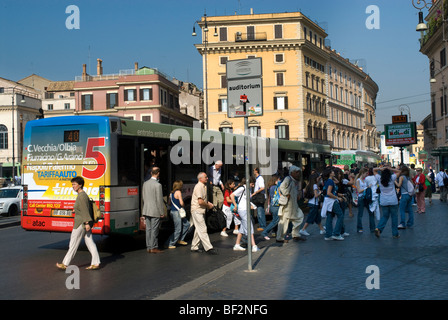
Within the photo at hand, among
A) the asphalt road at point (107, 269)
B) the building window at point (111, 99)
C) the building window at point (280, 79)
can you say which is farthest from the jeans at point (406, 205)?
the building window at point (111, 99)

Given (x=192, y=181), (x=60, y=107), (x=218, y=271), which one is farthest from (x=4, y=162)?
(x=218, y=271)

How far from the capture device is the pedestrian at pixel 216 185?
1430cm

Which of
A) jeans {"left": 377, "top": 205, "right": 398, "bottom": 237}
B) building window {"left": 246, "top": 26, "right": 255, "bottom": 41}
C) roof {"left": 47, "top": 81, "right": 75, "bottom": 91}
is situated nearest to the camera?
jeans {"left": 377, "top": 205, "right": 398, "bottom": 237}

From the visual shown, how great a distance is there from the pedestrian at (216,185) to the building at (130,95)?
48.4 m

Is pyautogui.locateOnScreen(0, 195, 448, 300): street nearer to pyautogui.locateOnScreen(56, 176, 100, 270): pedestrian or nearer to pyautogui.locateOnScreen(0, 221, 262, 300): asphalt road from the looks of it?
pyautogui.locateOnScreen(0, 221, 262, 300): asphalt road

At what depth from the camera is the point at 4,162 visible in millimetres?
70250

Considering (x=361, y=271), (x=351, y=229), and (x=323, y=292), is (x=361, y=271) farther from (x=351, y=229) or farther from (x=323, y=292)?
(x=351, y=229)

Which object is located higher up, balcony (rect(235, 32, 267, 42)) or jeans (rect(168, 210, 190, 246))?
balcony (rect(235, 32, 267, 42))

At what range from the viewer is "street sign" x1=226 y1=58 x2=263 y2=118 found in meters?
8.22

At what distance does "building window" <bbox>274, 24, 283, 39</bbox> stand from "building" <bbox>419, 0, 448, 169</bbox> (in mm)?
20958

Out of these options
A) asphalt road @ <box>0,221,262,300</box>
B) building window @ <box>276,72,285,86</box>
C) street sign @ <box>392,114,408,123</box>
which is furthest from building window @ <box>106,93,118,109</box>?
asphalt road @ <box>0,221,262,300</box>

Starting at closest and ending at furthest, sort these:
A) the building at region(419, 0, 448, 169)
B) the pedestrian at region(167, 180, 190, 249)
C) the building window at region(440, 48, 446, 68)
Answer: the pedestrian at region(167, 180, 190, 249) < the building at region(419, 0, 448, 169) < the building window at region(440, 48, 446, 68)

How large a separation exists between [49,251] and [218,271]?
486 cm
